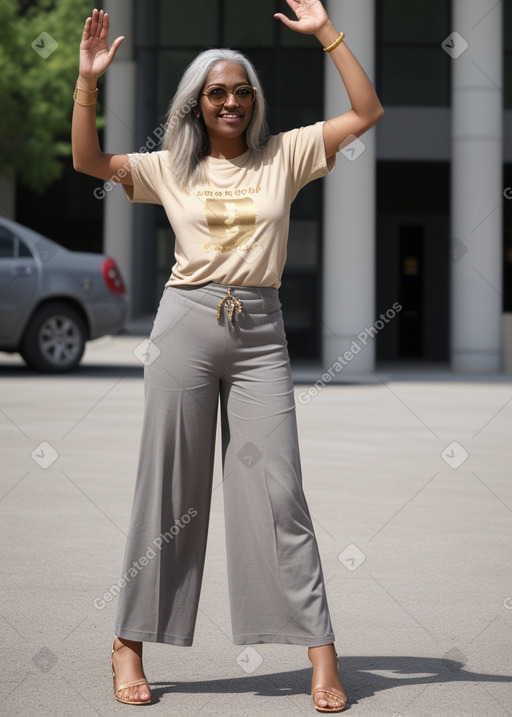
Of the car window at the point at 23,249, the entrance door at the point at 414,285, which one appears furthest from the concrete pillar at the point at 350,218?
the car window at the point at 23,249

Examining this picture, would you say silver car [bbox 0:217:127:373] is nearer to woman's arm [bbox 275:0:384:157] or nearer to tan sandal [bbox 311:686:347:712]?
woman's arm [bbox 275:0:384:157]

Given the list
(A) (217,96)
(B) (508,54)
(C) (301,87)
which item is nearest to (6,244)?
(C) (301,87)

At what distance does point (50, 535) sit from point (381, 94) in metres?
15.3

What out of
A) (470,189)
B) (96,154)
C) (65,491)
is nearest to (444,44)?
(470,189)

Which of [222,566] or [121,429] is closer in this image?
[222,566]

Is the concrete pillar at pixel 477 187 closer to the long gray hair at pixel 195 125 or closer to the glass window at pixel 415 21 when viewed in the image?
the glass window at pixel 415 21

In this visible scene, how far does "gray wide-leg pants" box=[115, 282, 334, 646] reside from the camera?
12.5 ft

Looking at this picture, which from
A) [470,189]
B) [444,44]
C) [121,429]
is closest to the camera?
[121,429]

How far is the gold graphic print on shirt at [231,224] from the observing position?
378 centimetres

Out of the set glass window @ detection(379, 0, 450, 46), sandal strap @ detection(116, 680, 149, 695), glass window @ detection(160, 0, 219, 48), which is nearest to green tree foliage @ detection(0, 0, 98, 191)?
glass window @ detection(160, 0, 219, 48)

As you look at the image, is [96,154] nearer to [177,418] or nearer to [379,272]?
[177,418]

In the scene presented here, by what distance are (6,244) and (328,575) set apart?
1037 centimetres

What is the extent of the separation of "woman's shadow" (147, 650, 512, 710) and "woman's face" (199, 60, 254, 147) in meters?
1.71

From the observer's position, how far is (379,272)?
22578 mm
